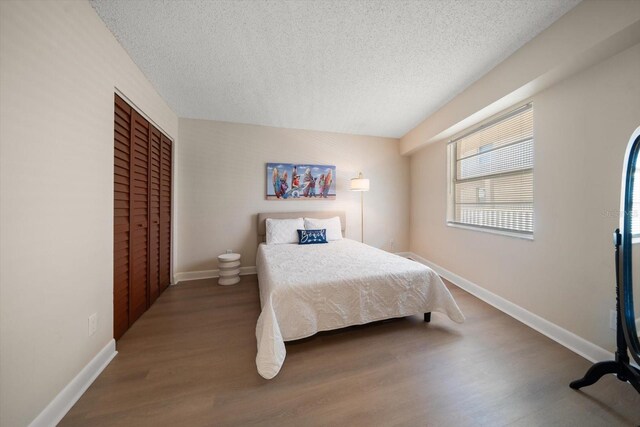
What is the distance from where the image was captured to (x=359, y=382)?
133 centimetres

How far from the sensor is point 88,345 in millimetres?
1352

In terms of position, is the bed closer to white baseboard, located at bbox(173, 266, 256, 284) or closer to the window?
the window

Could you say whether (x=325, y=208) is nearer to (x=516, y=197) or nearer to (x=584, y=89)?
(x=516, y=197)

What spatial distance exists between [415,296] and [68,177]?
2651 mm

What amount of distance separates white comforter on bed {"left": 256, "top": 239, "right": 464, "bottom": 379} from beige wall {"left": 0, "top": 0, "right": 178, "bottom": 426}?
1.07m

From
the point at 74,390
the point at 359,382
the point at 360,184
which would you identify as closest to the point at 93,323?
the point at 74,390

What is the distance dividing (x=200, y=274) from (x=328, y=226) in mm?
2152

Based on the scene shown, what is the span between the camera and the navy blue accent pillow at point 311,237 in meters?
3.13

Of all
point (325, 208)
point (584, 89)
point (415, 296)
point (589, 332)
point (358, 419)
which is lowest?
point (358, 419)

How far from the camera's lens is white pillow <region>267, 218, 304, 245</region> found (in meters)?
3.17

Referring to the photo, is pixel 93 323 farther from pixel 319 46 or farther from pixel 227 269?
pixel 319 46

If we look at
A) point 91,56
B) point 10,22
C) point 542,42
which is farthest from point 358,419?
point 542,42

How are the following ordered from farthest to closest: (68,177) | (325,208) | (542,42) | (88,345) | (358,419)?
(325,208) < (542,42) < (88,345) < (68,177) < (358,419)

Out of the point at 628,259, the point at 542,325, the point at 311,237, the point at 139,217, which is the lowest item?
the point at 542,325
